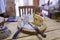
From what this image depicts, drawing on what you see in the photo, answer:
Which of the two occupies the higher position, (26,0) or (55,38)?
(26,0)

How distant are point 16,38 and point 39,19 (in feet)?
1.08

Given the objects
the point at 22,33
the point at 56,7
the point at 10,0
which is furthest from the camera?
the point at 56,7

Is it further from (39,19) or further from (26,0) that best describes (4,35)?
(26,0)

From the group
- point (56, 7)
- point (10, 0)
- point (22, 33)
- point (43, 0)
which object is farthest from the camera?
point (43, 0)

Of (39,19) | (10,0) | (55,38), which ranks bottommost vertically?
(55,38)

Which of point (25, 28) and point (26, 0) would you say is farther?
point (26, 0)

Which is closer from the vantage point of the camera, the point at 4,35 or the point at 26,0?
the point at 4,35

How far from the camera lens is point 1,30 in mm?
968

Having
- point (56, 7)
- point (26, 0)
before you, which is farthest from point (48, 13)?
point (26, 0)

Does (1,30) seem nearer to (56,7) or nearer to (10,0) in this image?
(10,0)

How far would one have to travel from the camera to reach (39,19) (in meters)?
1.13

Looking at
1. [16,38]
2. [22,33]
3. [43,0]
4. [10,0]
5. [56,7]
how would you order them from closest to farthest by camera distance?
[16,38] < [22,33] < [10,0] < [56,7] < [43,0]

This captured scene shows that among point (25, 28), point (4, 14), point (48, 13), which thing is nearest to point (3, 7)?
point (4, 14)

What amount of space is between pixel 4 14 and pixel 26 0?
2.58m
